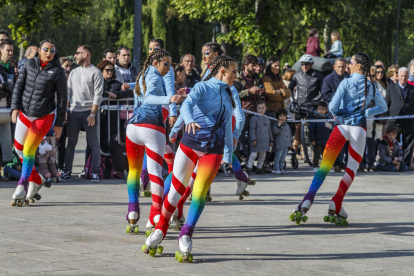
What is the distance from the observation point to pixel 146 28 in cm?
3491

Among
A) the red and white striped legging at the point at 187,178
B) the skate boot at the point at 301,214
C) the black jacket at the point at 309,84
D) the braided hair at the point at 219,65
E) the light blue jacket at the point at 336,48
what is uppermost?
the light blue jacket at the point at 336,48

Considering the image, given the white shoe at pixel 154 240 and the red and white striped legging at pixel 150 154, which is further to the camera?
the red and white striped legging at pixel 150 154

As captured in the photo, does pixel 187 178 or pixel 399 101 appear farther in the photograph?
pixel 399 101

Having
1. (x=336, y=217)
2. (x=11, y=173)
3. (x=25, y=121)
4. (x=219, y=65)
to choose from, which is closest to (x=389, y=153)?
(x=336, y=217)

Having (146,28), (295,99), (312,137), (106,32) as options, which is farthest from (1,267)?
(106,32)

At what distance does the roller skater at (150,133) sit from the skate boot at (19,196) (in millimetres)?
2194

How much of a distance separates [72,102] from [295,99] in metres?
6.06

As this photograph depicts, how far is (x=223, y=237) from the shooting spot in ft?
22.1

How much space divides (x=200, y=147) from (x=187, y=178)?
0.31 m

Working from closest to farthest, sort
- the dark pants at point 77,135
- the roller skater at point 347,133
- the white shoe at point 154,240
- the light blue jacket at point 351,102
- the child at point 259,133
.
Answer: the white shoe at point 154,240, the roller skater at point 347,133, the light blue jacket at point 351,102, the dark pants at point 77,135, the child at point 259,133

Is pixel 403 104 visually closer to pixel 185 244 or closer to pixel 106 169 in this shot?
pixel 106 169

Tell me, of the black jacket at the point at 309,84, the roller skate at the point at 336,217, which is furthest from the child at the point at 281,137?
the roller skate at the point at 336,217

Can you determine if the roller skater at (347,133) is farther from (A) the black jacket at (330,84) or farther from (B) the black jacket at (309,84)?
(B) the black jacket at (309,84)

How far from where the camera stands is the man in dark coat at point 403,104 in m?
14.2
